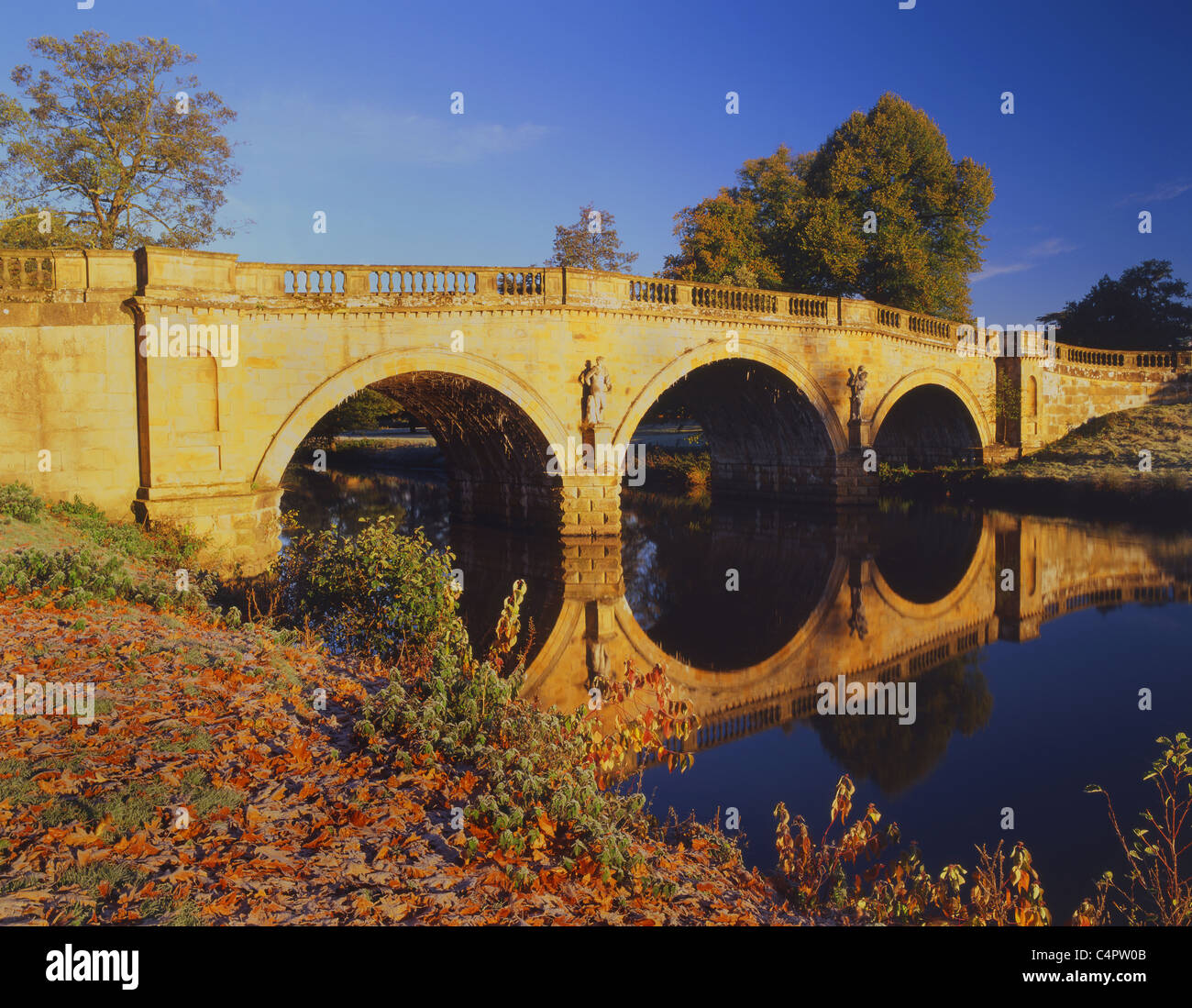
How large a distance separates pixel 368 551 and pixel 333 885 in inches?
256

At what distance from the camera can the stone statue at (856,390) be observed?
2577 centimetres

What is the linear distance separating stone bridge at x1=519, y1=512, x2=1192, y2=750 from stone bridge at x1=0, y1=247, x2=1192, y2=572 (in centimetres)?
427

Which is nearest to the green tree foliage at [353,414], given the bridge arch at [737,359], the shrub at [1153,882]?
the bridge arch at [737,359]

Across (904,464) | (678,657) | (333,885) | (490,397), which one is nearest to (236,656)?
(333,885)

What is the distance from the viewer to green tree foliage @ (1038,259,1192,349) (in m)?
40.7

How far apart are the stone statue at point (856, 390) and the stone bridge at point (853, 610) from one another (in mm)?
4448

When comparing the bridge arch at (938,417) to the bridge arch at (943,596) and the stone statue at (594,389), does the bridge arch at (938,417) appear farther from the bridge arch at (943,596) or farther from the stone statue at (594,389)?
the stone statue at (594,389)

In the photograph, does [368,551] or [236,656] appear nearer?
[236,656]

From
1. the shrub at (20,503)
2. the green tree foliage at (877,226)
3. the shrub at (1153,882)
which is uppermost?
the green tree foliage at (877,226)

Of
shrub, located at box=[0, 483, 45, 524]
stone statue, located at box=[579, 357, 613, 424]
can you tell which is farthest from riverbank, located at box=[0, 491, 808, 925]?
stone statue, located at box=[579, 357, 613, 424]

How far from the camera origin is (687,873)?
530 centimetres

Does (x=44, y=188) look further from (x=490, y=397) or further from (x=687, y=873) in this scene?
(x=687, y=873)

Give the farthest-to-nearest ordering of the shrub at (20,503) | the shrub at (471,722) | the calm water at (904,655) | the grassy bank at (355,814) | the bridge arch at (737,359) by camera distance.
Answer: the bridge arch at (737,359)
the shrub at (20,503)
the calm water at (904,655)
the shrub at (471,722)
the grassy bank at (355,814)

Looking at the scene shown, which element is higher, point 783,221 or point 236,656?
point 783,221
